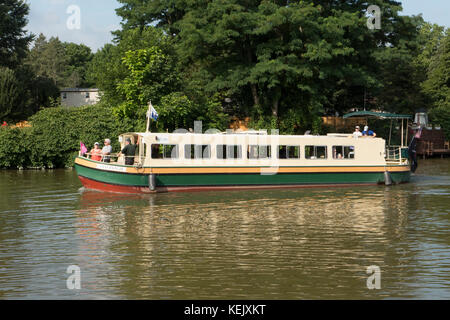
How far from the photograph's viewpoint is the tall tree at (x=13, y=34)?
64.9m

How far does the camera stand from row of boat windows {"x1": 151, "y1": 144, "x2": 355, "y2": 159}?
28.3 metres

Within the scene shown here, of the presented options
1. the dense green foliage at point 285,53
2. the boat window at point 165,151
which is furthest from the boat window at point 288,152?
the dense green foliage at point 285,53

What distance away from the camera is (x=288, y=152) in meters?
30.2

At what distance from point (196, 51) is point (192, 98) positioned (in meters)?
5.01

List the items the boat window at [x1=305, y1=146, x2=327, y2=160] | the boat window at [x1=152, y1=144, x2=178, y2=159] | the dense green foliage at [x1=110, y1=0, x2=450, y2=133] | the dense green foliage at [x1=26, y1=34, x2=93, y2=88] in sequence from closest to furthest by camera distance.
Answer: the boat window at [x1=152, y1=144, x2=178, y2=159], the boat window at [x1=305, y1=146, x2=327, y2=160], the dense green foliage at [x1=110, y1=0, x2=450, y2=133], the dense green foliage at [x1=26, y1=34, x2=93, y2=88]

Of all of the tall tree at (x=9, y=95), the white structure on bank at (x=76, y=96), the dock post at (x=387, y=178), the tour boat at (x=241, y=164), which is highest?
the white structure on bank at (x=76, y=96)

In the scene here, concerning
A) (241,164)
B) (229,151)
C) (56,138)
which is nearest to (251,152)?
(241,164)

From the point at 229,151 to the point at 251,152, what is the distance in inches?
49.2

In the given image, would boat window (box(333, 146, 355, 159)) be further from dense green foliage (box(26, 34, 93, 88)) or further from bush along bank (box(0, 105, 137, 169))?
dense green foliage (box(26, 34, 93, 88))

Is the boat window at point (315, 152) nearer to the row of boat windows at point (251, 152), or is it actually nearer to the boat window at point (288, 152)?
the row of boat windows at point (251, 152)

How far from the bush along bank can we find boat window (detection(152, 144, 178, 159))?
45.4 ft

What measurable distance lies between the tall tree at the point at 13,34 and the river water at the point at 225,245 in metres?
43.0

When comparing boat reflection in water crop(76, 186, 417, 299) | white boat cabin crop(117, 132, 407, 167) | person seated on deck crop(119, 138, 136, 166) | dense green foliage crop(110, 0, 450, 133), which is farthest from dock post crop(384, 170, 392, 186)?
dense green foliage crop(110, 0, 450, 133)
